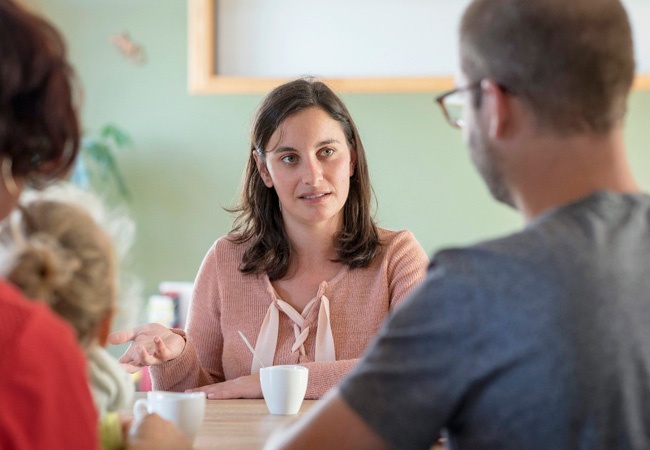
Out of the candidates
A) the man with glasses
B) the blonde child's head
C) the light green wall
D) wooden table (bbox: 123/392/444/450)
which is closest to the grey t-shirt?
the man with glasses

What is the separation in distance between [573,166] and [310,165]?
120cm

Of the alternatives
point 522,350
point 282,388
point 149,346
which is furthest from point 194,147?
point 522,350

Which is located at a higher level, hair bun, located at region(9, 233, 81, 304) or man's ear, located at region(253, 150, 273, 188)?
hair bun, located at region(9, 233, 81, 304)

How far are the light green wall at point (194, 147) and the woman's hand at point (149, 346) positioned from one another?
1.98m

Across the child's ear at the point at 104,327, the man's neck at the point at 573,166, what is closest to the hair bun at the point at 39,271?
the child's ear at the point at 104,327

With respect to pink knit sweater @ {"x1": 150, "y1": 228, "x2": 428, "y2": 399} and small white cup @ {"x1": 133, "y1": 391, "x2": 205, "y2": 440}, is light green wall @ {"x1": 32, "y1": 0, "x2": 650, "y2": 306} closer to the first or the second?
pink knit sweater @ {"x1": 150, "y1": 228, "x2": 428, "y2": 399}

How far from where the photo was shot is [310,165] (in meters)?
2.25

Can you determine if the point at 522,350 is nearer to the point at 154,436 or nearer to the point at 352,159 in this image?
the point at 154,436

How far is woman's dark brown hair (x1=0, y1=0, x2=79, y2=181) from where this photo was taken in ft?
3.29

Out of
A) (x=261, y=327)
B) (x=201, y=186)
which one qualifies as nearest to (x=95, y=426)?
(x=261, y=327)

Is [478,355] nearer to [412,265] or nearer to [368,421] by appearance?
[368,421]

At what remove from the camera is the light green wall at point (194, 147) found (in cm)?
392

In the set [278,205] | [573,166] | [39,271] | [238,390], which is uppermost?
[573,166]

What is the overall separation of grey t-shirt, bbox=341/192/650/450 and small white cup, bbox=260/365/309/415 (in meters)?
0.71
